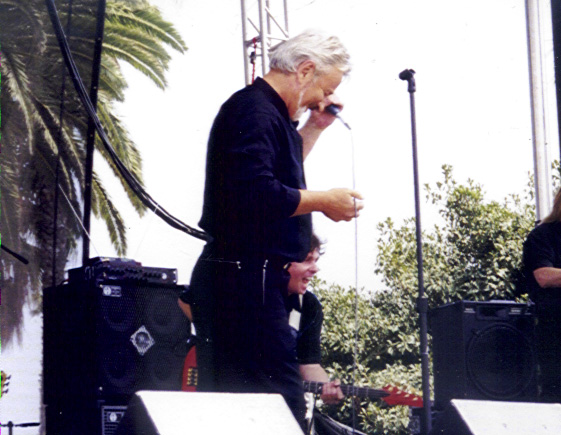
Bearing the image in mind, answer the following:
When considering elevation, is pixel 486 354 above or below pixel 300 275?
below

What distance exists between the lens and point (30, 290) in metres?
8.55

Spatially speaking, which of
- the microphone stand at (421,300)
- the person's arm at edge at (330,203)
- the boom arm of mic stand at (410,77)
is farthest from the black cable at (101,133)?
the person's arm at edge at (330,203)

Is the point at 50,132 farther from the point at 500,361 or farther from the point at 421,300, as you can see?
the point at 500,361

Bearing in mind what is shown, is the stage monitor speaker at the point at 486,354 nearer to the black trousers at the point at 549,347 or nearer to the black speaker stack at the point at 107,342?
the black trousers at the point at 549,347

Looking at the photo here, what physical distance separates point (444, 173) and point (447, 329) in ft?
38.6

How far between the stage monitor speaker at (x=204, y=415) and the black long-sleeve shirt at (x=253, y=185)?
724 millimetres

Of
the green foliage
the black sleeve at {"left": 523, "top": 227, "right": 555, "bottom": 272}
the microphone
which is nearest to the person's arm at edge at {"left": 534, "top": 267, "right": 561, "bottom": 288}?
the black sleeve at {"left": 523, "top": 227, "right": 555, "bottom": 272}

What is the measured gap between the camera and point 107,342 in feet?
12.1

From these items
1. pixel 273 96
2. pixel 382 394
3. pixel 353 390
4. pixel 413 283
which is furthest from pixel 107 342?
pixel 413 283

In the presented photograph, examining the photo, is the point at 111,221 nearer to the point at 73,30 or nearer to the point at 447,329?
the point at 73,30

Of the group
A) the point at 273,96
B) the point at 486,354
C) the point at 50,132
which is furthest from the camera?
the point at 50,132

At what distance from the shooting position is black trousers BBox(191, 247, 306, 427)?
180 cm

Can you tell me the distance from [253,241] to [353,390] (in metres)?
2.00

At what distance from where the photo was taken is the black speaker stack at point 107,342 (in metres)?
3.66
